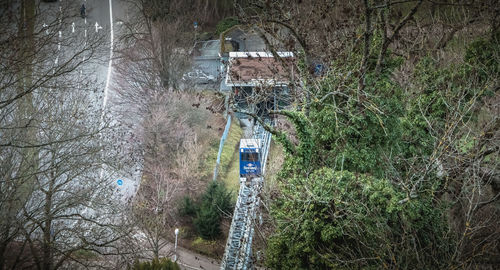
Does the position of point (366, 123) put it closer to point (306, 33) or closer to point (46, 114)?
point (306, 33)

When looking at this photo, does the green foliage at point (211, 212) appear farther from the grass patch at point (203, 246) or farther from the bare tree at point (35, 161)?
the bare tree at point (35, 161)

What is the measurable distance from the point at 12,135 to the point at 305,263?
9.32 metres

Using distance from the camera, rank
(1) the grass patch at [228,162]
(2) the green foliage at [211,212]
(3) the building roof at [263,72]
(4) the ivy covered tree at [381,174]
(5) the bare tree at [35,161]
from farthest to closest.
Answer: (1) the grass patch at [228,162], (2) the green foliage at [211,212], (3) the building roof at [263,72], (4) the ivy covered tree at [381,174], (5) the bare tree at [35,161]

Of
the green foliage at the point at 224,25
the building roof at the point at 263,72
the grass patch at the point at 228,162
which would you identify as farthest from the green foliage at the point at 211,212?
the green foliage at the point at 224,25

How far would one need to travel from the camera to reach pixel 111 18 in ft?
125

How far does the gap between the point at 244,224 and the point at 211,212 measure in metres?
3.81

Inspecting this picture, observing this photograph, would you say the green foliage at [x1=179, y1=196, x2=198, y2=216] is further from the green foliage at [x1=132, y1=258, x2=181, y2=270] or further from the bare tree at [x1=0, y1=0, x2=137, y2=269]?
the green foliage at [x1=132, y1=258, x2=181, y2=270]

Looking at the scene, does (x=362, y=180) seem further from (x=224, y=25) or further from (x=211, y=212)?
(x=224, y=25)

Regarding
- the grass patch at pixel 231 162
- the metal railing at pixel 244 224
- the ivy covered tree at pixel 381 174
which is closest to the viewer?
the ivy covered tree at pixel 381 174

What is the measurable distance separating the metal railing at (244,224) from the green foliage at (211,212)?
136 centimetres

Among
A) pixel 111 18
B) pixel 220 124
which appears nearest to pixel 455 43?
pixel 220 124

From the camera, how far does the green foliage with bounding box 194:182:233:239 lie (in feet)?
84.3

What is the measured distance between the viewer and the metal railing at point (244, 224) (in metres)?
19.1

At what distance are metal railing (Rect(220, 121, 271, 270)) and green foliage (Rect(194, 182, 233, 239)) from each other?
1.36 m
